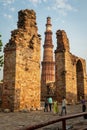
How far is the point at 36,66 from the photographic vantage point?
15914 mm

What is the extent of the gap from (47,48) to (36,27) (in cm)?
2845

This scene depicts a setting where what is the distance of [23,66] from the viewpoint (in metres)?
14.7

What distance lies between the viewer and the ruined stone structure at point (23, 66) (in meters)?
13.9

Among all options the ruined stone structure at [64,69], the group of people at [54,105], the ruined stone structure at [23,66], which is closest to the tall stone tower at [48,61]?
the ruined stone structure at [64,69]

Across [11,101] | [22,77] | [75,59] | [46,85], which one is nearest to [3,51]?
[22,77]

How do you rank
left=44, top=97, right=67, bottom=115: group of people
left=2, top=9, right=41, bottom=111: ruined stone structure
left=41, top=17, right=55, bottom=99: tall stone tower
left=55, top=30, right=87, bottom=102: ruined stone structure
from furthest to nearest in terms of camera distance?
left=41, top=17, right=55, bottom=99: tall stone tower < left=55, top=30, right=87, bottom=102: ruined stone structure < left=2, top=9, right=41, bottom=111: ruined stone structure < left=44, top=97, right=67, bottom=115: group of people

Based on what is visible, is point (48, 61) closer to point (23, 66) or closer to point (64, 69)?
point (64, 69)

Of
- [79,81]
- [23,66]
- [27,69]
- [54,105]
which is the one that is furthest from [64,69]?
[54,105]

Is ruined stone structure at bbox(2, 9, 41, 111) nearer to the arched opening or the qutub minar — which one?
the qutub minar

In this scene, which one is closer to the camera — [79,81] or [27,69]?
[27,69]

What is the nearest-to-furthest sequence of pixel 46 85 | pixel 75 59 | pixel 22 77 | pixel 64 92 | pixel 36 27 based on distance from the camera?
pixel 22 77 → pixel 36 27 → pixel 64 92 → pixel 75 59 → pixel 46 85

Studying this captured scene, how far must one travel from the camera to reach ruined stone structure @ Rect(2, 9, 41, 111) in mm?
13922

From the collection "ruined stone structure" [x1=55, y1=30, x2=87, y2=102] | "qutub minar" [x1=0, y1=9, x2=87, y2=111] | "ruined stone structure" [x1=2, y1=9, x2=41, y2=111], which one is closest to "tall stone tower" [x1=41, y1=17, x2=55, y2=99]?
"ruined stone structure" [x1=55, y1=30, x2=87, y2=102]

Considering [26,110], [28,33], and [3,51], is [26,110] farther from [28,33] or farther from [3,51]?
[28,33]
